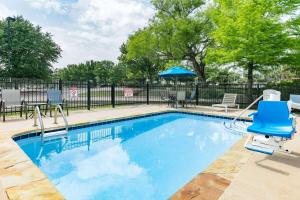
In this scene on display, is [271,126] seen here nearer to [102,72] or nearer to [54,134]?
[54,134]

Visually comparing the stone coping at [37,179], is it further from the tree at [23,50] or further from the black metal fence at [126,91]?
the tree at [23,50]

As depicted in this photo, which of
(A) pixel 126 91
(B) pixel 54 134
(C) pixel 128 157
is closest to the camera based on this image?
(C) pixel 128 157

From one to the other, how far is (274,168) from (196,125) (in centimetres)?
592

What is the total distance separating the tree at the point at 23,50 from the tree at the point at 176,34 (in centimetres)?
1869

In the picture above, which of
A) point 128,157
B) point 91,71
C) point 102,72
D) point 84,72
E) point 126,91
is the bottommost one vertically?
point 128,157

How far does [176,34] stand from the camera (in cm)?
2050

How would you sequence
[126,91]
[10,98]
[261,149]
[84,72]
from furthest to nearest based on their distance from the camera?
[84,72] → [126,91] → [10,98] → [261,149]

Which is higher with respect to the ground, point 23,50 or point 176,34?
point 23,50

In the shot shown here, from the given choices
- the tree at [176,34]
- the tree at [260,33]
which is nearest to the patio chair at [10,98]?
the tree at [260,33]

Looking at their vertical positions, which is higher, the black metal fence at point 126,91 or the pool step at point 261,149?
the black metal fence at point 126,91

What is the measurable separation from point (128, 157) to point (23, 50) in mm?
35617

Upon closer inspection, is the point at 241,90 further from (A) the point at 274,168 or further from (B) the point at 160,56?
(A) the point at 274,168

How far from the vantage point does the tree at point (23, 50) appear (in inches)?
1319

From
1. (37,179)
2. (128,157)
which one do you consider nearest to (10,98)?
(128,157)
